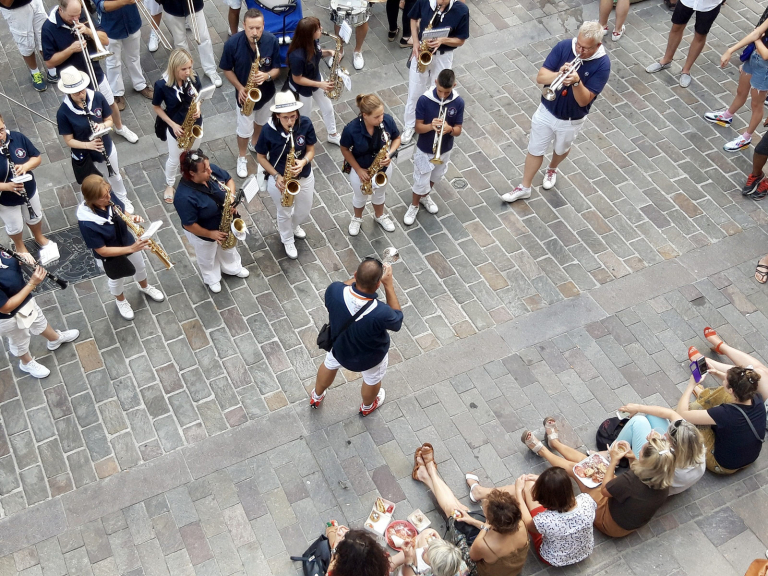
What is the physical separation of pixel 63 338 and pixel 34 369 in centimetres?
38

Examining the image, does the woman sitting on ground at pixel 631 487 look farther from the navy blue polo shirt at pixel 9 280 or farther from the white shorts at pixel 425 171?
the navy blue polo shirt at pixel 9 280

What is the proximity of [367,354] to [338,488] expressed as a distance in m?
1.18

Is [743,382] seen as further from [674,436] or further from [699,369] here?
[699,369]

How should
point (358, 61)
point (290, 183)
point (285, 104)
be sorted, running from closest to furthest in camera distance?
point (285, 104), point (290, 183), point (358, 61)

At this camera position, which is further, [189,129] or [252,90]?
[252,90]

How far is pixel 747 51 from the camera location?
332 inches

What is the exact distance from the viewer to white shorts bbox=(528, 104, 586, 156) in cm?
750

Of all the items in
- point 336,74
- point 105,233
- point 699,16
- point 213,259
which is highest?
point 699,16

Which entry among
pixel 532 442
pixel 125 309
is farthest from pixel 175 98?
pixel 532 442

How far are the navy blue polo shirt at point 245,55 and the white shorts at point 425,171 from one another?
1782 mm

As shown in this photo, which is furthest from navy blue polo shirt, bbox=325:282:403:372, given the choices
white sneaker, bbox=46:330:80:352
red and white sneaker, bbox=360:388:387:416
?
white sneaker, bbox=46:330:80:352

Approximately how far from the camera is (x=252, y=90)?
7.55 meters

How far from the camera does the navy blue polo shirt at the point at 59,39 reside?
24.2 feet

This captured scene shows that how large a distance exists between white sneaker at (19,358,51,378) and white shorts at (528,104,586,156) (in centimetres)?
521
